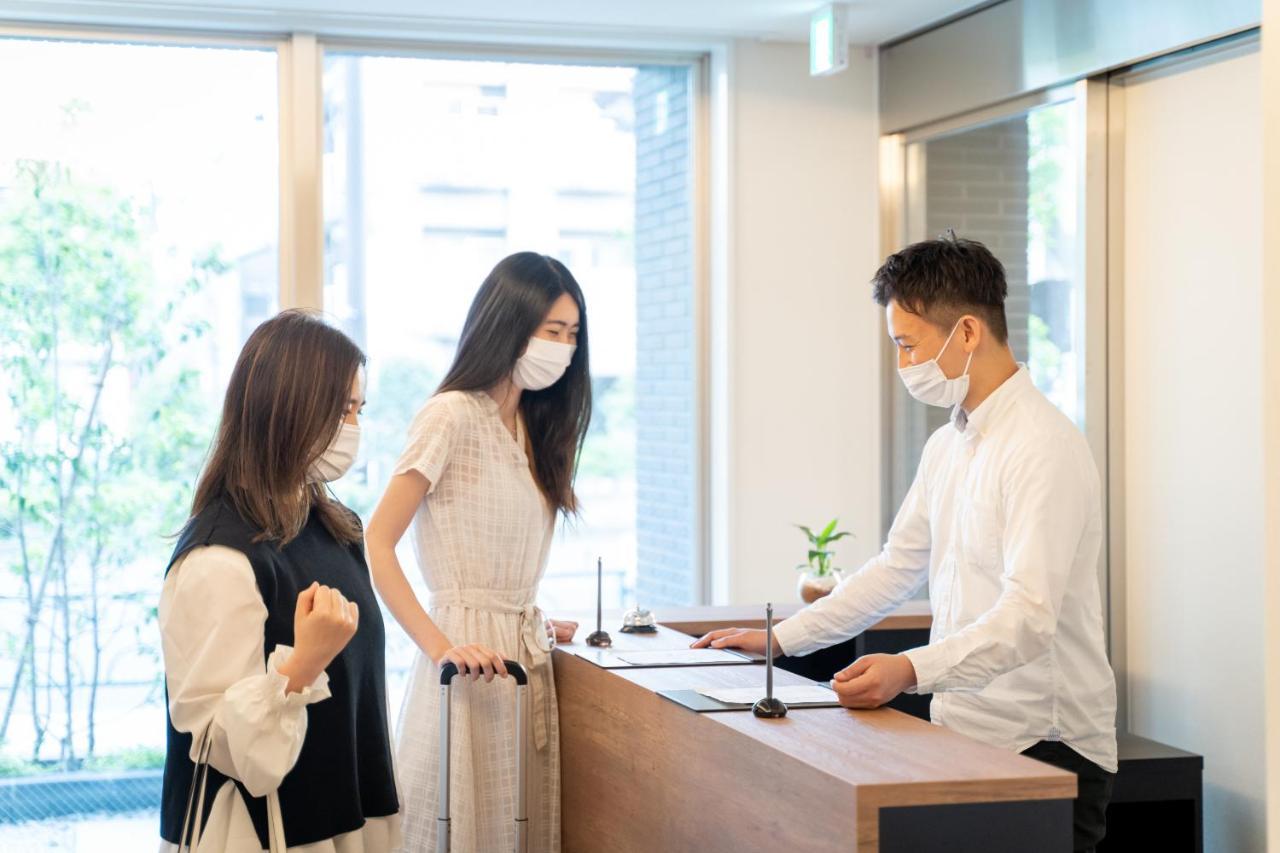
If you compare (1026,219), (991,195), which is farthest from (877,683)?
(991,195)

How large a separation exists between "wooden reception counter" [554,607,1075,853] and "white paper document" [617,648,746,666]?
0.05 metres

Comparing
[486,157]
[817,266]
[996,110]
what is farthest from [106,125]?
[996,110]

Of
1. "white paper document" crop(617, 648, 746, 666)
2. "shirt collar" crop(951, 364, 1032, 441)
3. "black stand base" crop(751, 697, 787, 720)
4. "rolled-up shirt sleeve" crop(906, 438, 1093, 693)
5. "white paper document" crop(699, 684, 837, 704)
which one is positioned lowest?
"white paper document" crop(617, 648, 746, 666)

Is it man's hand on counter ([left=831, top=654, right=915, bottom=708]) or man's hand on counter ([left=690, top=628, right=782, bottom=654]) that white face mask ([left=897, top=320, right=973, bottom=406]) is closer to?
man's hand on counter ([left=831, top=654, right=915, bottom=708])

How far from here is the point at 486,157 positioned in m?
4.90

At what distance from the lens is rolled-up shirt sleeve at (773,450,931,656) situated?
8.73 feet

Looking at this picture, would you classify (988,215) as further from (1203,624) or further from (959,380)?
(959,380)

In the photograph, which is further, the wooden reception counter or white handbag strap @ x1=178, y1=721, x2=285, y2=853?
white handbag strap @ x1=178, y1=721, x2=285, y2=853

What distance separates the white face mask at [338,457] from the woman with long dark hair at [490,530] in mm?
385

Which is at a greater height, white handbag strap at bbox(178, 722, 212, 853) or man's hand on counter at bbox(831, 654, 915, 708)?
man's hand on counter at bbox(831, 654, 915, 708)

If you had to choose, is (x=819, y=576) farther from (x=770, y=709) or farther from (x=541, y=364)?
(x=770, y=709)

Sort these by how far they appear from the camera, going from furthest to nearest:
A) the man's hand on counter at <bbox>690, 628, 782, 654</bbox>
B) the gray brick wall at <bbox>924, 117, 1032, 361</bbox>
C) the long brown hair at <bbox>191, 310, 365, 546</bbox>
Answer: the gray brick wall at <bbox>924, 117, 1032, 361</bbox> < the man's hand on counter at <bbox>690, 628, 782, 654</bbox> < the long brown hair at <bbox>191, 310, 365, 546</bbox>

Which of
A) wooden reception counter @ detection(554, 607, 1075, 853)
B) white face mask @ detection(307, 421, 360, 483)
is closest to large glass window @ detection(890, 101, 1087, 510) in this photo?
wooden reception counter @ detection(554, 607, 1075, 853)

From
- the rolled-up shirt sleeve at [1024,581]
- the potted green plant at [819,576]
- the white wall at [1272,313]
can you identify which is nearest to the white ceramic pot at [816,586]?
the potted green plant at [819,576]
